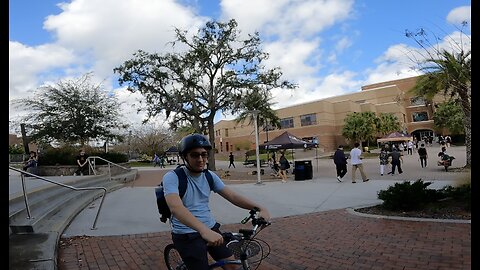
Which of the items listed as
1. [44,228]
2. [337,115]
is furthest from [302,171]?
[337,115]

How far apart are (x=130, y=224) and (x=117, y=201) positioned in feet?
12.0

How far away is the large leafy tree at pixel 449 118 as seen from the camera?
5459cm

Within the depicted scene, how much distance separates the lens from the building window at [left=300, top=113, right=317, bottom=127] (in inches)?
2653

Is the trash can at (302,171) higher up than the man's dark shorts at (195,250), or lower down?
lower down

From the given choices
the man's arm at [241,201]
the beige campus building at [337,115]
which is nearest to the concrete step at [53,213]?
the man's arm at [241,201]

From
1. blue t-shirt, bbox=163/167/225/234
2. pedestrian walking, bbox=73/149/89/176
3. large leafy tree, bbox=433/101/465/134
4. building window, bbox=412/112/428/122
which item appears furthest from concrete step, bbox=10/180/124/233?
building window, bbox=412/112/428/122

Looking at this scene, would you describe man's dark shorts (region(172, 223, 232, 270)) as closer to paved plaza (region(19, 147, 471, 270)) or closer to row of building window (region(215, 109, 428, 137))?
paved plaza (region(19, 147, 471, 270))

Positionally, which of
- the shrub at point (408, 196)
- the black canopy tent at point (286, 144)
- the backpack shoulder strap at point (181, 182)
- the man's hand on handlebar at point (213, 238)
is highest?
the black canopy tent at point (286, 144)

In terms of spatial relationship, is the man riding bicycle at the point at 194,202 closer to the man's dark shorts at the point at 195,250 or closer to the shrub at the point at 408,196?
the man's dark shorts at the point at 195,250

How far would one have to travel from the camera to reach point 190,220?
8.06ft

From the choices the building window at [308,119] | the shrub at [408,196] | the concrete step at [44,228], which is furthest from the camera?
the building window at [308,119]

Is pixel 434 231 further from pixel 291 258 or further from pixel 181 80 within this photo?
pixel 181 80

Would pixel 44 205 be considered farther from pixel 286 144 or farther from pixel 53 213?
pixel 286 144

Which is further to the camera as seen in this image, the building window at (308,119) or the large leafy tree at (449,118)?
the building window at (308,119)
